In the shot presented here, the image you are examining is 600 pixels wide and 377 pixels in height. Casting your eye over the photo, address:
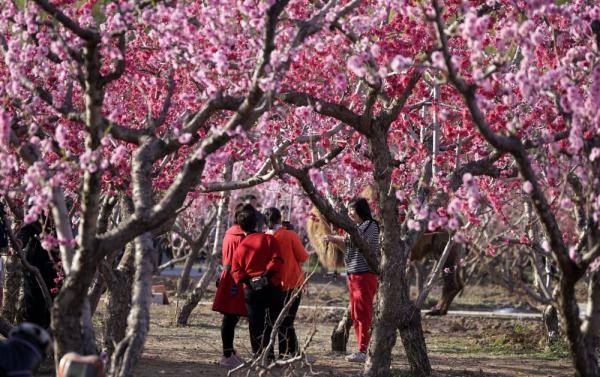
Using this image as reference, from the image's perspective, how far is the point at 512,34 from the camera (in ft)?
20.9

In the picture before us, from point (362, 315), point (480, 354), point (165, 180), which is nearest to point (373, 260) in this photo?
point (362, 315)

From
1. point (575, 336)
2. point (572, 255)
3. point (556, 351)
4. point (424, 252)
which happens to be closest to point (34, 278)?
point (575, 336)

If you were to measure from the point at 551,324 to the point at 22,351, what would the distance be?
28.5ft

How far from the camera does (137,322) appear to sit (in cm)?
625

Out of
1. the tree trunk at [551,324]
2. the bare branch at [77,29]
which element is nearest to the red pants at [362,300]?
the tree trunk at [551,324]

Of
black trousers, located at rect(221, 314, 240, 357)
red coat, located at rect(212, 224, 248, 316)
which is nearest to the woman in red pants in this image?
red coat, located at rect(212, 224, 248, 316)

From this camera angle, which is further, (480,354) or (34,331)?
(480,354)

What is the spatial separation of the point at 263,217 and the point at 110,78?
4.55 m

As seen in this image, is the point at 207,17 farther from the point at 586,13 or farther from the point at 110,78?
the point at 586,13

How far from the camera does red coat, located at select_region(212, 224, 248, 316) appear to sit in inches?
403

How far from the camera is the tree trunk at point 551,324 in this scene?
12.6 meters

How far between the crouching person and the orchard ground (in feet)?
1.20

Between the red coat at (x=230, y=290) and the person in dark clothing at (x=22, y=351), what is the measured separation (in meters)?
4.86

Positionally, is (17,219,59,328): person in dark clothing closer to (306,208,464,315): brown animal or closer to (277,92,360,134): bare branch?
(277,92,360,134): bare branch
